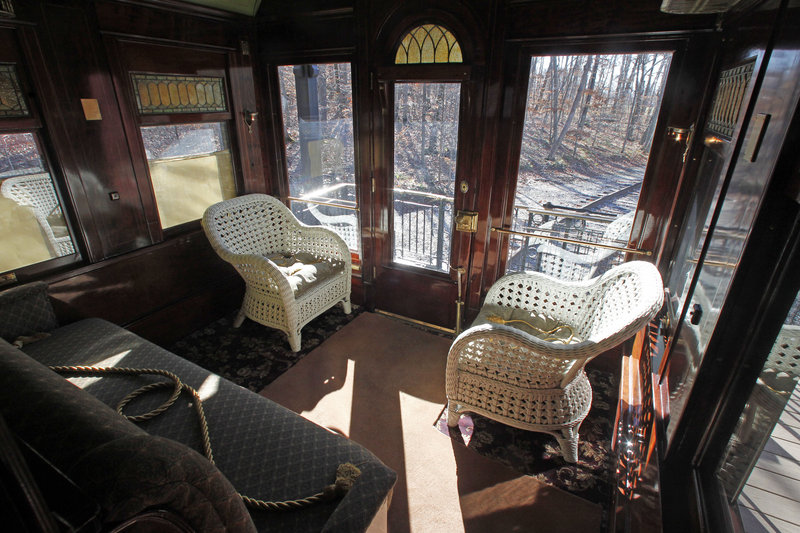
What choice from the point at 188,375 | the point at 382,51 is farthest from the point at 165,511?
the point at 382,51

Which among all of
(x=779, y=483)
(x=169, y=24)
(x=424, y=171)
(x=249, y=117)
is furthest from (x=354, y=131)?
(x=779, y=483)

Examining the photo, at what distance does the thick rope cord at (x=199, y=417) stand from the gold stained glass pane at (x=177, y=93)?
5.30 feet

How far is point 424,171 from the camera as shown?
2.79 meters

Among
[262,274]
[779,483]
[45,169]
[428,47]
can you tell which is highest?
[428,47]

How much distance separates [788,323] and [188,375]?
79.8 inches

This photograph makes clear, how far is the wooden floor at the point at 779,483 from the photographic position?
668mm

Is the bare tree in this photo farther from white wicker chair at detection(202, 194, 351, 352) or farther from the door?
white wicker chair at detection(202, 194, 351, 352)

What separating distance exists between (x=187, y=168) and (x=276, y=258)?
0.87 m

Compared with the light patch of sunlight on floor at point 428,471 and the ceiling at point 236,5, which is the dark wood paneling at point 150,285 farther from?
the light patch of sunlight on floor at point 428,471

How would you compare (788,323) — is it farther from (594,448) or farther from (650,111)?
(650,111)

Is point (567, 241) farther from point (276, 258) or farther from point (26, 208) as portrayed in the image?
point (26, 208)

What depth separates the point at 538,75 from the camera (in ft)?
7.54

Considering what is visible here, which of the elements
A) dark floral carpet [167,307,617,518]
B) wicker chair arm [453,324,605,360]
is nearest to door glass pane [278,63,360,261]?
dark floral carpet [167,307,617,518]

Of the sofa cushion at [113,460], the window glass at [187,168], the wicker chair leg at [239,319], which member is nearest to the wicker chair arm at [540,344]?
the sofa cushion at [113,460]
